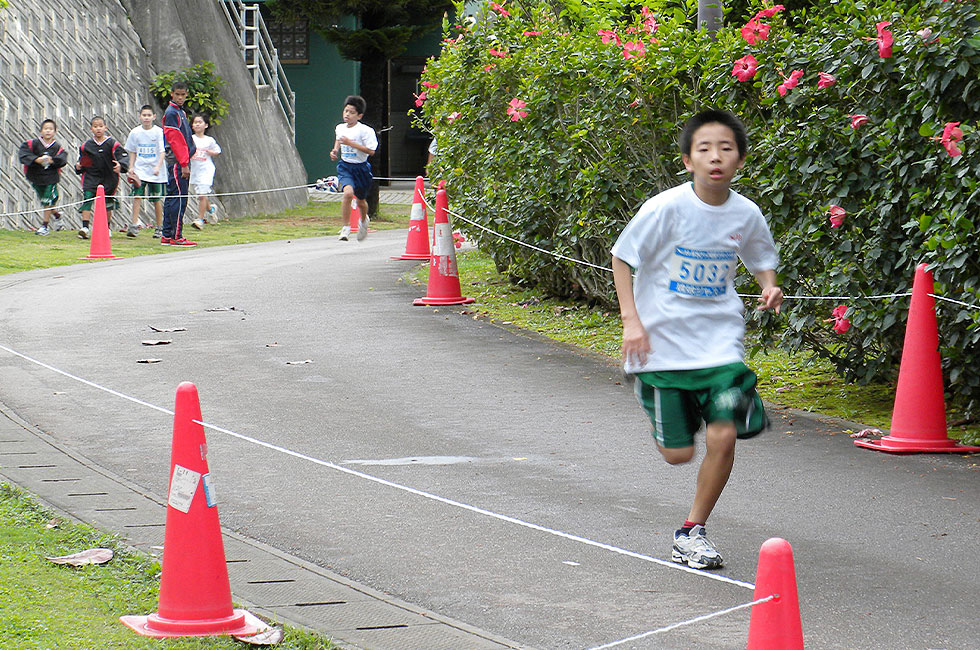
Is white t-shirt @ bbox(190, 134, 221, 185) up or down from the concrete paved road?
up

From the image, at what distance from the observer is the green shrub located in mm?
26391

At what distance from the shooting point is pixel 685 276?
529cm

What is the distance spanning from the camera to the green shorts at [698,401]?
17.0 feet

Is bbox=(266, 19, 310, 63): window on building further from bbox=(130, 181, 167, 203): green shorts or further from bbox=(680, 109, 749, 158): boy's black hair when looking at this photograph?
bbox=(680, 109, 749, 158): boy's black hair

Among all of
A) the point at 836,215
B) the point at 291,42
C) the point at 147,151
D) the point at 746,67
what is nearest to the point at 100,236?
the point at 147,151

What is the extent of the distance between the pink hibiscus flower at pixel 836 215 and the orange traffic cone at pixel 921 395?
2.33 feet

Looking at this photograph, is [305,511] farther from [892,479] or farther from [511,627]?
[892,479]

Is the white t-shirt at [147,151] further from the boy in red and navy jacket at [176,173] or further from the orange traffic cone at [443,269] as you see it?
the orange traffic cone at [443,269]

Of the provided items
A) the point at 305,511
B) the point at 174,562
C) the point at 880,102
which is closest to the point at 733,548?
the point at 305,511

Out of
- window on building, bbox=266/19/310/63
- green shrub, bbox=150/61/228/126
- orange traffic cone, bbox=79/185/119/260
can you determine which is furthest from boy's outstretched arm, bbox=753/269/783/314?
window on building, bbox=266/19/310/63

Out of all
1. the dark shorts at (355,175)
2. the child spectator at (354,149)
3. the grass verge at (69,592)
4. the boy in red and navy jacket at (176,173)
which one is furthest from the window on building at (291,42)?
the grass verge at (69,592)

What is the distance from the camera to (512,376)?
9.51 metres

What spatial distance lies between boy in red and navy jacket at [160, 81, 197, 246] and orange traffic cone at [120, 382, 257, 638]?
16918 millimetres

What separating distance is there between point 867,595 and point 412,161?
3535 cm
